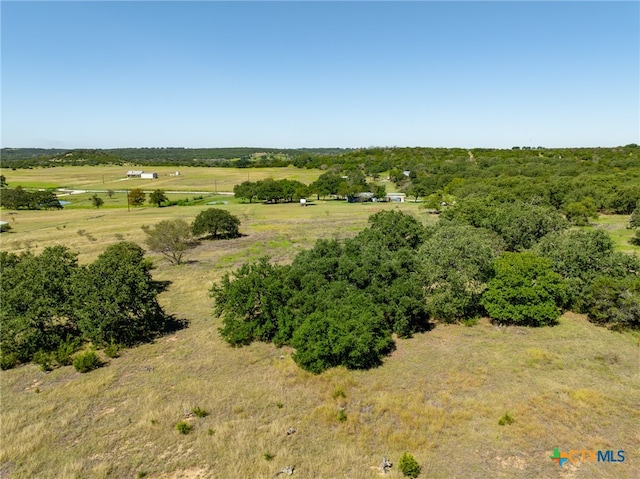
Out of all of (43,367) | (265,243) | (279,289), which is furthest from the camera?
(265,243)

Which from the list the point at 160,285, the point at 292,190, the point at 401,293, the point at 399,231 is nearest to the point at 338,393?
the point at 401,293

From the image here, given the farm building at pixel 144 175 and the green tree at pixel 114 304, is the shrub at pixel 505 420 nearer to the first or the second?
the green tree at pixel 114 304

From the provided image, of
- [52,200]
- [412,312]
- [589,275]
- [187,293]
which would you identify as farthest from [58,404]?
[52,200]

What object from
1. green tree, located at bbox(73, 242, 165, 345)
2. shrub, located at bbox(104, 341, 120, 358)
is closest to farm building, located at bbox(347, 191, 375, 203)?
green tree, located at bbox(73, 242, 165, 345)

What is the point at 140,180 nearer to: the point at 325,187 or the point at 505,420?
the point at 325,187

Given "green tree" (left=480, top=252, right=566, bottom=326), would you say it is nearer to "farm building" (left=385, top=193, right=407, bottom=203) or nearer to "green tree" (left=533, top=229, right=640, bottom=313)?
"green tree" (left=533, top=229, right=640, bottom=313)

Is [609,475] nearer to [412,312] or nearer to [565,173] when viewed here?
[412,312]
